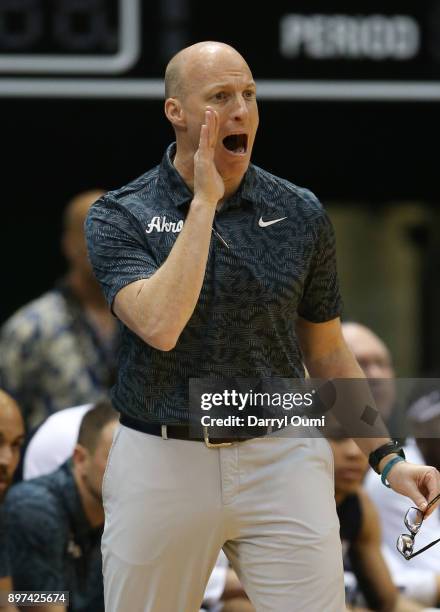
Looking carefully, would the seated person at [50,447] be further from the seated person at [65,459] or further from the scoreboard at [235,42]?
the scoreboard at [235,42]

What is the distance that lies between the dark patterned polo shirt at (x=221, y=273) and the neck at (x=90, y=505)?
116cm

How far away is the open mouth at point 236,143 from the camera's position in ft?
8.44

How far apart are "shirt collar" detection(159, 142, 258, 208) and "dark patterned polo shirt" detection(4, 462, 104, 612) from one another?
1385 millimetres

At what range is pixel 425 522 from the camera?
4.04 metres

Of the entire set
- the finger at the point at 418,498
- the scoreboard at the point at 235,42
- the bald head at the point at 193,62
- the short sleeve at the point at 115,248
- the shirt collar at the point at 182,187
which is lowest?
the finger at the point at 418,498

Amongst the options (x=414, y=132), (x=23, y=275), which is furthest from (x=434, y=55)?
(x=23, y=275)

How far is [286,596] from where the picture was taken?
2.53 metres

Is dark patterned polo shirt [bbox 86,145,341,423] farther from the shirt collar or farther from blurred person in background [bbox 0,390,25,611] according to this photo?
blurred person in background [bbox 0,390,25,611]

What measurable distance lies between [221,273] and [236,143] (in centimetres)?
26

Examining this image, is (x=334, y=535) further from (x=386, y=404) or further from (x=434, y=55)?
(x=434, y=55)

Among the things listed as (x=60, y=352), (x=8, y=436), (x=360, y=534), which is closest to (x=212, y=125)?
(x=8, y=436)

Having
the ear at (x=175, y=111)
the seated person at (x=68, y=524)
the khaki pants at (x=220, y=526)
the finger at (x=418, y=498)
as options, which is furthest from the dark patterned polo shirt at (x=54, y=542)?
the ear at (x=175, y=111)

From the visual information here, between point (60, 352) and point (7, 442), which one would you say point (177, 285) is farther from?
point (60, 352)

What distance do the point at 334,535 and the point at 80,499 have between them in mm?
1330
